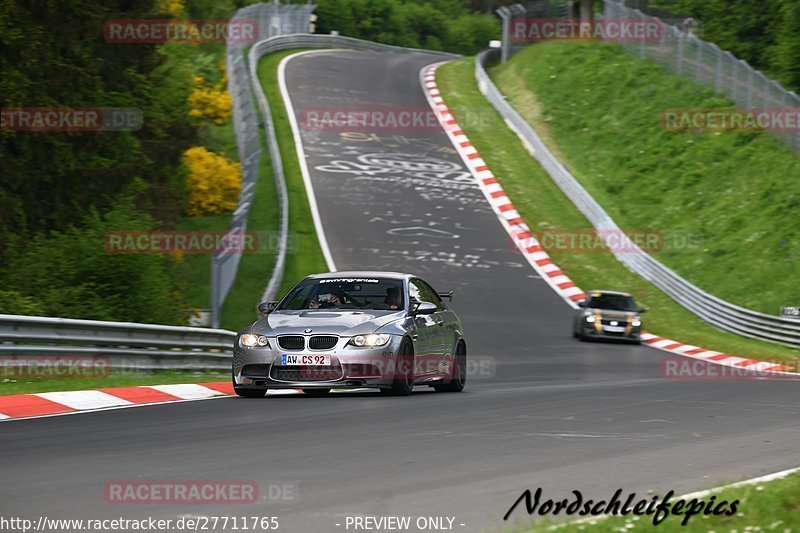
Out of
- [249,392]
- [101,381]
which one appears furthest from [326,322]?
[101,381]

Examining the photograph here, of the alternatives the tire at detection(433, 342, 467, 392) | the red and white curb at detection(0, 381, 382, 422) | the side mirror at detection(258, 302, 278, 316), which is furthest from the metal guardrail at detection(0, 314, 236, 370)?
the tire at detection(433, 342, 467, 392)

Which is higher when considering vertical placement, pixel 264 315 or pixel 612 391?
pixel 264 315

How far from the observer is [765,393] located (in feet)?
54.2

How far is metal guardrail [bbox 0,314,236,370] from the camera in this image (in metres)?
15.2

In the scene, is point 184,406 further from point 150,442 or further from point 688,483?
point 688,483

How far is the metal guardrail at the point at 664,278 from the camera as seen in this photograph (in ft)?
98.1

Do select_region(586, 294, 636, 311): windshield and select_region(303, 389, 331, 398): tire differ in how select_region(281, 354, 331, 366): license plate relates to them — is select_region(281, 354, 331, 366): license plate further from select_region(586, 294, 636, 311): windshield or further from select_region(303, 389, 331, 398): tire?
select_region(586, 294, 636, 311): windshield

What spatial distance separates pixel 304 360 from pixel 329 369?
0.90ft

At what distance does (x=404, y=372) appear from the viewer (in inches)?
559

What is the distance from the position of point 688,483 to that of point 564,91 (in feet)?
158

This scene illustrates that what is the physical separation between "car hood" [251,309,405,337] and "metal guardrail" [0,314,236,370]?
115 inches

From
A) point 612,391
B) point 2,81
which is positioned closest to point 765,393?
point 612,391

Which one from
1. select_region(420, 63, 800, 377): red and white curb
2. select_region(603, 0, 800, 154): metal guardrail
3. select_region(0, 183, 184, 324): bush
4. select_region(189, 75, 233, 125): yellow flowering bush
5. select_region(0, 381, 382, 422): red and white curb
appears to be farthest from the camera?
select_region(189, 75, 233, 125): yellow flowering bush

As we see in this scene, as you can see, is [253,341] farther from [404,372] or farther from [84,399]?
[84,399]
